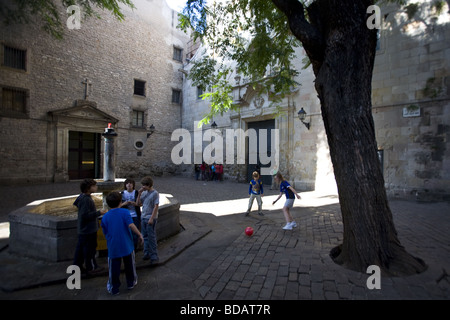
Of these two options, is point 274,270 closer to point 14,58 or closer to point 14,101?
point 14,101

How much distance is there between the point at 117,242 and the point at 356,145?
362 cm

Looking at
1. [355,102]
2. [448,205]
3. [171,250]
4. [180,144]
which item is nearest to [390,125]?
[448,205]

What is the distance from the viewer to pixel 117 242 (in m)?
3.07

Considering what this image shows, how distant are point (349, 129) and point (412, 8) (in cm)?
947

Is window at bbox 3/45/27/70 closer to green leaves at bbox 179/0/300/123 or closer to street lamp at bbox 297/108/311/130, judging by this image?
green leaves at bbox 179/0/300/123

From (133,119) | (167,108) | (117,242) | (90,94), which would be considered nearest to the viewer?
(117,242)

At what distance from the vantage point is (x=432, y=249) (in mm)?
4375

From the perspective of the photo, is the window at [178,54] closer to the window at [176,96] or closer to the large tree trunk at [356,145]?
the window at [176,96]

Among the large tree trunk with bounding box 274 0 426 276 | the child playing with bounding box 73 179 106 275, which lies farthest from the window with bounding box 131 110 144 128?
the large tree trunk with bounding box 274 0 426 276

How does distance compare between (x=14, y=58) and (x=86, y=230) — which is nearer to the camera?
(x=86, y=230)

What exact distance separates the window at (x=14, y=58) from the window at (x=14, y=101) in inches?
52.2

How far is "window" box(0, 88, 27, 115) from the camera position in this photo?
508 inches

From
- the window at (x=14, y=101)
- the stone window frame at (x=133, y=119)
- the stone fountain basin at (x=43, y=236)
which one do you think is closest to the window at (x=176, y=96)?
the stone window frame at (x=133, y=119)

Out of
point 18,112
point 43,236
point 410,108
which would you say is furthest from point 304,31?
point 18,112
